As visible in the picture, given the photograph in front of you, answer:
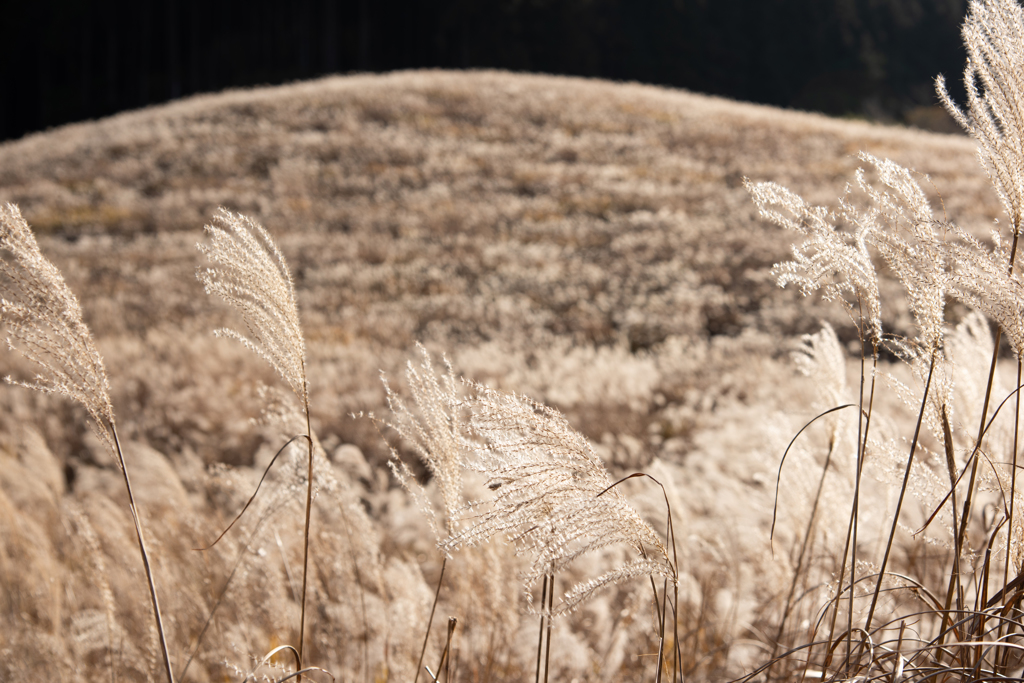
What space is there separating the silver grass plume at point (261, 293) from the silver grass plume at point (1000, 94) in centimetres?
141

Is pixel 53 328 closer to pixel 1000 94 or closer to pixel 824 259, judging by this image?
pixel 824 259

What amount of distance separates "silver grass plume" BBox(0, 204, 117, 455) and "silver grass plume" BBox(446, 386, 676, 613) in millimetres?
749

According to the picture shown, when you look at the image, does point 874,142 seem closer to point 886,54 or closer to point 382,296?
point 382,296

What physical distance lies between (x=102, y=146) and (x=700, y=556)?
71.9 ft

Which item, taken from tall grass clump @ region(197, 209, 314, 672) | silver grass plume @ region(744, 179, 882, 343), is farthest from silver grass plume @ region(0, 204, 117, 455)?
silver grass plume @ region(744, 179, 882, 343)

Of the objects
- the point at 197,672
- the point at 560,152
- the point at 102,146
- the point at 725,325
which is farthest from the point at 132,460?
the point at 102,146

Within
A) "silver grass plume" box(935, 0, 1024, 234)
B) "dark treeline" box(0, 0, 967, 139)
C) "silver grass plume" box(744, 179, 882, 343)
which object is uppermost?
"dark treeline" box(0, 0, 967, 139)

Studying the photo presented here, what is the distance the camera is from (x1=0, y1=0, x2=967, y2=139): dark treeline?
4338 cm

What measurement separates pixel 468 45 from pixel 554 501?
50625 millimetres

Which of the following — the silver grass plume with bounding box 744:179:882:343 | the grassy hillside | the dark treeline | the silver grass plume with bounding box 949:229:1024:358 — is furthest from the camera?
the dark treeline

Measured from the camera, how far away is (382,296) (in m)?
10.9

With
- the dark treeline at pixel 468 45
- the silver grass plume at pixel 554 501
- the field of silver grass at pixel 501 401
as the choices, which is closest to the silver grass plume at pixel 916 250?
the field of silver grass at pixel 501 401

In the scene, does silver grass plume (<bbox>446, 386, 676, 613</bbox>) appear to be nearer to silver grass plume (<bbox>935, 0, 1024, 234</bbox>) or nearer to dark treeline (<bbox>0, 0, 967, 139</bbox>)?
silver grass plume (<bbox>935, 0, 1024, 234</bbox>)

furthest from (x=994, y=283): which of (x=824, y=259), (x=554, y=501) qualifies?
(x=554, y=501)
